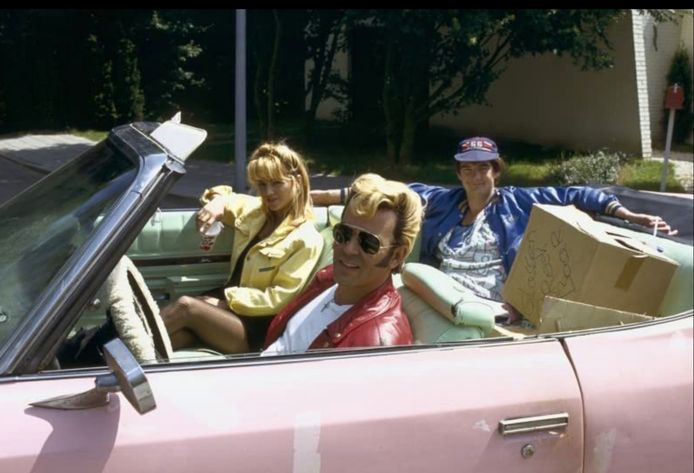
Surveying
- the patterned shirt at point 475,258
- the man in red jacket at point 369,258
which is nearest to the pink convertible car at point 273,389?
the man in red jacket at point 369,258

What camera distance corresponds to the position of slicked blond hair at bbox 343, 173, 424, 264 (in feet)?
8.23

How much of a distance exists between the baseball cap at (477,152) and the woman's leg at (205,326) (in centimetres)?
136

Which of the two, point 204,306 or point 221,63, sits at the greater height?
point 204,306

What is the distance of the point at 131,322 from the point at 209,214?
55.6 inches

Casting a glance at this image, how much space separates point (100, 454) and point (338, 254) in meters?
1.05

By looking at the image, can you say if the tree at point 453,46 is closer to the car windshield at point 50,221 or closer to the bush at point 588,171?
the bush at point 588,171

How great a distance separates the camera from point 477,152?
3.86m

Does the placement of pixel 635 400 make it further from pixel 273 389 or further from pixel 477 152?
pixel 477 152

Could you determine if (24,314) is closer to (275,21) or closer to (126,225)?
(126,225)

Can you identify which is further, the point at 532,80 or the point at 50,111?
the point at 50,111

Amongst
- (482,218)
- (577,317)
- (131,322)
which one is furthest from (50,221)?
(482,218)

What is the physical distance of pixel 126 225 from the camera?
76.8 inches

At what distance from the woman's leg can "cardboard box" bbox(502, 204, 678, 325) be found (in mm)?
1033

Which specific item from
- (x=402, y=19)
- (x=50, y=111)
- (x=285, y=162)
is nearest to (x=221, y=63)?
(x=50, y=111)
